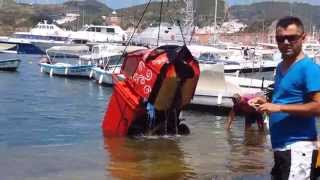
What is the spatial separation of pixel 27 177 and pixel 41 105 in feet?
56.3

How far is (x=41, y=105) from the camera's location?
90.7 feet

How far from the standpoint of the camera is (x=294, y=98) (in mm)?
4770

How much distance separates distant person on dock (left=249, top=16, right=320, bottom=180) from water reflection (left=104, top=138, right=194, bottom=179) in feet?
19.9

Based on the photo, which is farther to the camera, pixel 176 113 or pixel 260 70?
pixel 260 70

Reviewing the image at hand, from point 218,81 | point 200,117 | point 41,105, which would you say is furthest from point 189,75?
point 41,105

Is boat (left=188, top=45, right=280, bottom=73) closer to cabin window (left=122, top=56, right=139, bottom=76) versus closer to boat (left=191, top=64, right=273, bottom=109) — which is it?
boat (left=191, top=64, right=273, bottom=109)

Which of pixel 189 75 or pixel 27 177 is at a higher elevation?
pixel 189 75

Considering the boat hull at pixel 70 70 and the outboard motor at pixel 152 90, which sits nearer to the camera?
the outboard motor at pixel 152 90

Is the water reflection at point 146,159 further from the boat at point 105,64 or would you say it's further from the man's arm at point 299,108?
the boat at point 105,64

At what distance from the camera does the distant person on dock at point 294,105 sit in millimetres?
4660

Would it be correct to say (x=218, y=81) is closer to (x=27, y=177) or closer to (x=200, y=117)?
(x=200, y=117)

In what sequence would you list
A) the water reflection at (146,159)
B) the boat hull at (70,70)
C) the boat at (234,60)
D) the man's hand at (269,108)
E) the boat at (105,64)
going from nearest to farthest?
the man's hand at (269,108), the water reflection at (146,159), the boat at (105,64), the boat hull at (70,70), the boat at (234,60)

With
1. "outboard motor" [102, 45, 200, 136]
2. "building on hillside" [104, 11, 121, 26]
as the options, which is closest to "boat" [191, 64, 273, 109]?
"outboard motor" [102, 45, 200, 136]

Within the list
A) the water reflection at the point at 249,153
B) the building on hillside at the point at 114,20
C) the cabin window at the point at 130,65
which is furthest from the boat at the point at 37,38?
the cabin window at the point at 130,65
